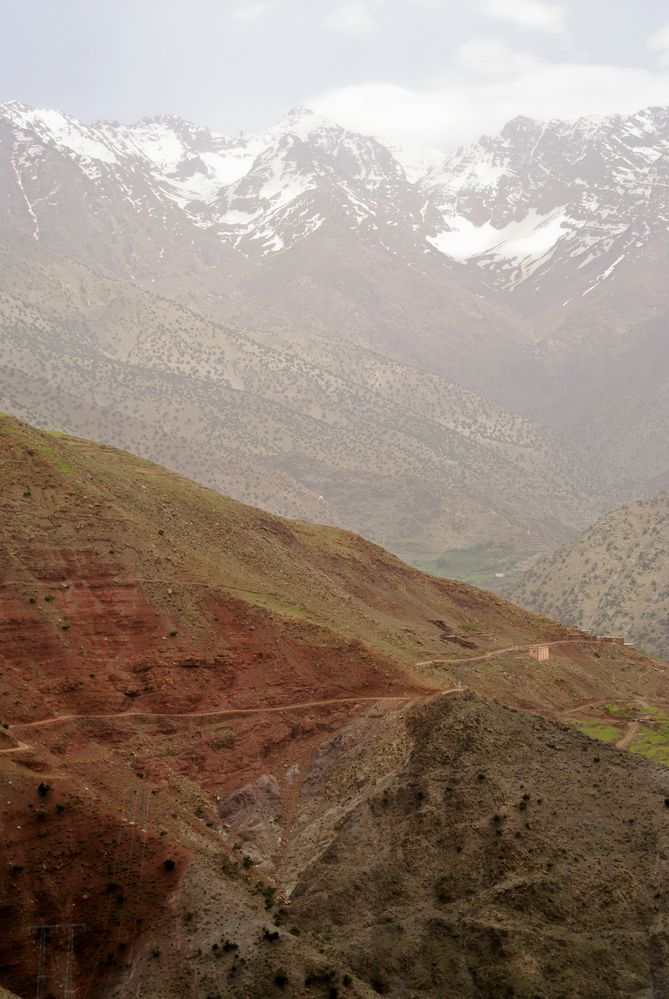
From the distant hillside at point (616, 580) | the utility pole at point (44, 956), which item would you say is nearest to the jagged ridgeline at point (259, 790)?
the utility pole at point (44, 956)

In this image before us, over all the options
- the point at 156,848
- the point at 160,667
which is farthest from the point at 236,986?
the point at 160,667

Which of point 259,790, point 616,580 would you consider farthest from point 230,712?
point 616,580

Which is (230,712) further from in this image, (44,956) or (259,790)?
(44,956)

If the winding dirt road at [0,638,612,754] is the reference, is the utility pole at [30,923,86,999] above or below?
below

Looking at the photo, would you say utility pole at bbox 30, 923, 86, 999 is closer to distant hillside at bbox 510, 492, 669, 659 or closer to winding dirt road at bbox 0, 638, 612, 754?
winding dirt road at bbox 0, 638, 612, 754

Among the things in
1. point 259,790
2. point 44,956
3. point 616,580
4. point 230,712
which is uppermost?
point 230,712

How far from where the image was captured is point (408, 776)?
45.9 m

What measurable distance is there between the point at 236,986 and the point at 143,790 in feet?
33.2

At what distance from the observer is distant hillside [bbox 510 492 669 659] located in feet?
460

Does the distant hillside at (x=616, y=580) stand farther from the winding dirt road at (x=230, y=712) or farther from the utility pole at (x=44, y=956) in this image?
the utility pole at (x=44, y=956)

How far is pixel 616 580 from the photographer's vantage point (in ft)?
495

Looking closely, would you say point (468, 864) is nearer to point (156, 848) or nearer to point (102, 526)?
point (156, 848)

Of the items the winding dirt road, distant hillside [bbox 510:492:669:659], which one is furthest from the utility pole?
distant hillside [bbox 510:492:669:659]

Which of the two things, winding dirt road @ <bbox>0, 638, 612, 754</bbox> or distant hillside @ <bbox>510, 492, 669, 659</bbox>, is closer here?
winding dirt road @ <bbox>0, 638, 612, 754</bbox>
